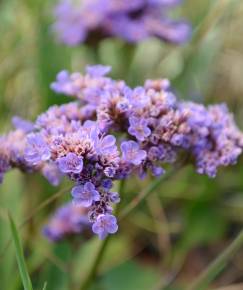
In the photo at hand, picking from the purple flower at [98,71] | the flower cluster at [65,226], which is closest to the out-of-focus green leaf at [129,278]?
the flower cluster at [65,226]

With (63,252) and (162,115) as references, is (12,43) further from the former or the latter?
(162,115)

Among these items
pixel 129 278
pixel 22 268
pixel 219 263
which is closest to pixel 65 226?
pixel 129 278

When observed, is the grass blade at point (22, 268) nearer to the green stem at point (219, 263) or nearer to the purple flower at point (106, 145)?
the purple flower at point (106, 145)

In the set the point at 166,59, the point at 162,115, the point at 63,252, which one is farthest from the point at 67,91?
the point at 166,59

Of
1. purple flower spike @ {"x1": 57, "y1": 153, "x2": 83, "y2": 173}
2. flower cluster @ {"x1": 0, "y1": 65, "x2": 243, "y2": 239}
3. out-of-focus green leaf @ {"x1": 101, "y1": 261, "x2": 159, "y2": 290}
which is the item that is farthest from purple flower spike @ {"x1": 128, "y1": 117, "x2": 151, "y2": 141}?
out-of-focus green leaf @ {"x1": 101, "y1": 261, "x2": 159, "y2": 290}

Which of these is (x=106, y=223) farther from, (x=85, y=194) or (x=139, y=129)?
(x=139, y=129)

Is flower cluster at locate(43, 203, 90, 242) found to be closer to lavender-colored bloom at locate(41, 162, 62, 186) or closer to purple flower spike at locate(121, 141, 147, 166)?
lavender-colored bloom at locate(41, 162, 62, 186)

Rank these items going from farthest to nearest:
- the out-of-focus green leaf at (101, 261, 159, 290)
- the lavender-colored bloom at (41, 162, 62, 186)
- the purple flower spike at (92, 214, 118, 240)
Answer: the out-of-focus green leaf at (101, 261, 159, 290) < the lavender-colored bloom at (41, 162, 62, 186) < the purple flower spike at (92, 214, 118, 240)

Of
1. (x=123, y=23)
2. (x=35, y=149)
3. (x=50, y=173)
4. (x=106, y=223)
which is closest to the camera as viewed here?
(x=106, y=223)
